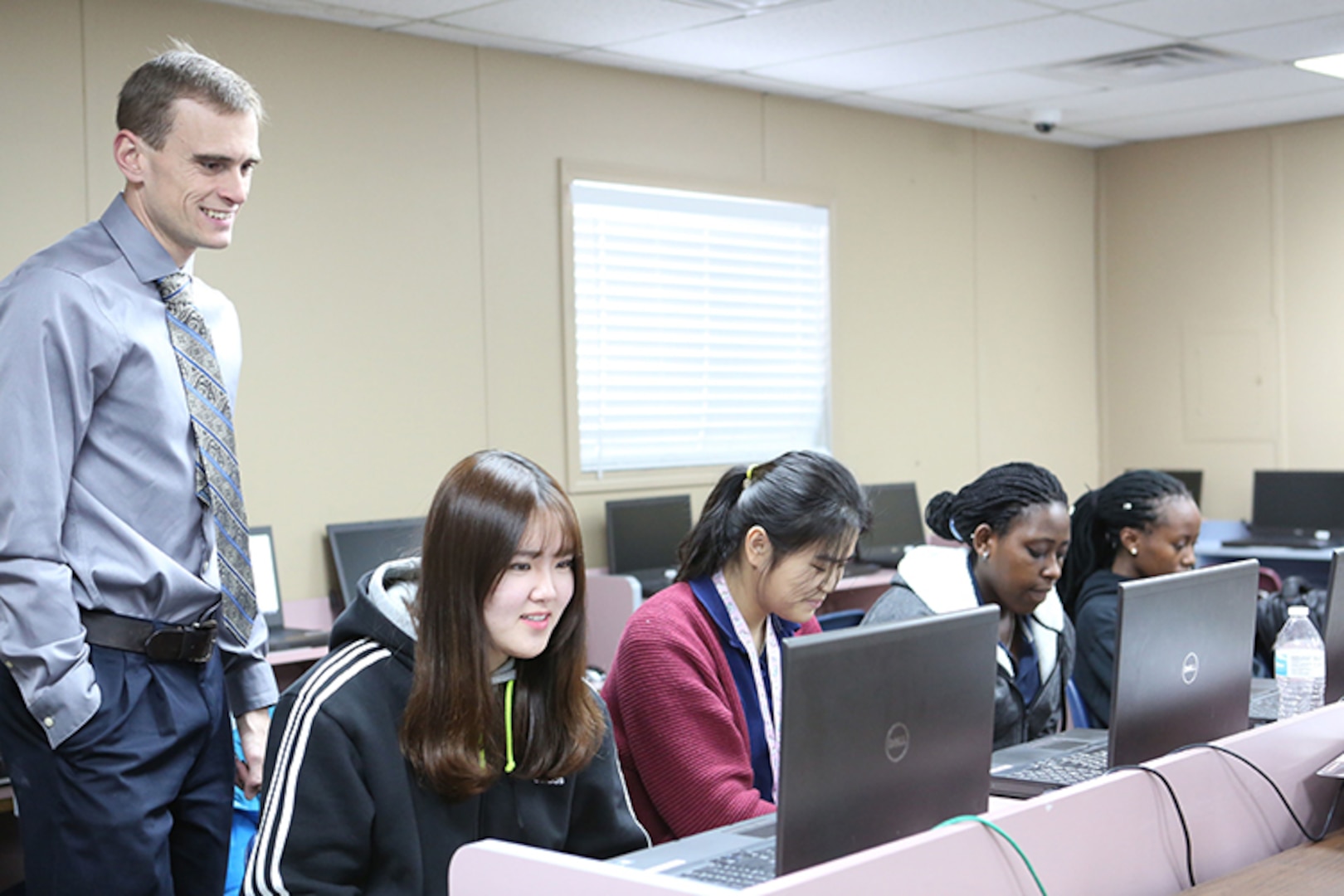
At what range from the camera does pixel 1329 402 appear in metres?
6.46

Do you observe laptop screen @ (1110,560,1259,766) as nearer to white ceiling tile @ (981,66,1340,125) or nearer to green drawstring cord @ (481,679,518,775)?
green drawstring cord @ (481,679,518,775)

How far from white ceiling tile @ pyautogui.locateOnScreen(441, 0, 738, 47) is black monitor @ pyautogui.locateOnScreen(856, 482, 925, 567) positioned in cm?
208

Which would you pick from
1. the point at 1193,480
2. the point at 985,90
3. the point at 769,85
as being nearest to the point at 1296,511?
the point at 1193,480

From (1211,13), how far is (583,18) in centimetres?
198

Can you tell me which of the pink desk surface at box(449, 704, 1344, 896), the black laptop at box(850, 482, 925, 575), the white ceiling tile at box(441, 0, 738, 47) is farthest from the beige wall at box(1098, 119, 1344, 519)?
the pink desk surface at box(449, 704, 1344, 896)

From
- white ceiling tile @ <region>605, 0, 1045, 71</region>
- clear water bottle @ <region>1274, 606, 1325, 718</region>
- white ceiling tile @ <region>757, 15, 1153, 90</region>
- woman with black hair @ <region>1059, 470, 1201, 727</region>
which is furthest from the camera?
white ceiling tile @ <region>757, 15, 1153, 90</region>

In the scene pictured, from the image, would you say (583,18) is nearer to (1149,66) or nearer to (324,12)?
(324,12)

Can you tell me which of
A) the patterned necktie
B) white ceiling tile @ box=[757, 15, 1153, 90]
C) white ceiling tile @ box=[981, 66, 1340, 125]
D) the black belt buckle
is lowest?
the black belt buckle

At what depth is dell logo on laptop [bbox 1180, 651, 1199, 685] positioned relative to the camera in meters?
1.99

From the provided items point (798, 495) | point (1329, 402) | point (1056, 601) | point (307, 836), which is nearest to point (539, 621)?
point (307, 836)

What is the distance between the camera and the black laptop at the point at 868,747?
1.41m

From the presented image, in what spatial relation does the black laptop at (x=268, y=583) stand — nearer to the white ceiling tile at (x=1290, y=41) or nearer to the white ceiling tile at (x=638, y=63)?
the white ceiling tile at (x=638, y=63)

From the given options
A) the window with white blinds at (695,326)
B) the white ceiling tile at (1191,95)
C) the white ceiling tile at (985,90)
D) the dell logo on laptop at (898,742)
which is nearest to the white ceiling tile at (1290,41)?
the white ceiling tile at (1191,95)

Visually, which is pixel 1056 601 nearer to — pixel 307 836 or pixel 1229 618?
pixel 1229 618
